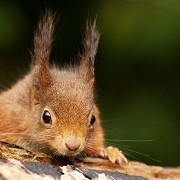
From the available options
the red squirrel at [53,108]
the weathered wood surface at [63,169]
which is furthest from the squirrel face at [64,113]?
the weathered wood surface at [63,169]

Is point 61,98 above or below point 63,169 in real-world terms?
above

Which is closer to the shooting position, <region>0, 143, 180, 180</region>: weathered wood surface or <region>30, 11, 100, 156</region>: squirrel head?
<region>0, 143, 180, 180</region>: weathered wood surface

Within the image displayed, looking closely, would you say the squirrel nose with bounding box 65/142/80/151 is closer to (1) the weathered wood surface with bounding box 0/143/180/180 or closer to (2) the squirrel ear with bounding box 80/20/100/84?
(1) the weathered wood surface with bounding box 0/143/180/180

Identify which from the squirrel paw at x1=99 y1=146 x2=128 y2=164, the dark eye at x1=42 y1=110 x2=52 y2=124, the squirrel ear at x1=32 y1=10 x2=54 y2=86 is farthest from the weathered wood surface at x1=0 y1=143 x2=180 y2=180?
the squirrel ear at x1=32 y1=10 x2=54 y2=86

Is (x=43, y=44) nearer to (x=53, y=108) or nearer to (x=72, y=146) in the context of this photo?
(x=53, y=108)

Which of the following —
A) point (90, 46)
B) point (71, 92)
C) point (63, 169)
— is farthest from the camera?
point (90, 46)

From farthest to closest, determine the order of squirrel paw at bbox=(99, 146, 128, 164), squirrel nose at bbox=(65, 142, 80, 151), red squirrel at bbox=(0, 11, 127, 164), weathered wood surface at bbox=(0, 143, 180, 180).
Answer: squirrel paw at bbox=(99, 146, 128, 164) < red squirrel at bbox=(0, 11, 127, 164) < squirrel nose at bbox=(65, 142, 80, 151) < weathered wood surface at bbox=(0, 143, 180, 180)

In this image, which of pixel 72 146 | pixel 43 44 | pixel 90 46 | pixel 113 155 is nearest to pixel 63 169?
pixel 72 146

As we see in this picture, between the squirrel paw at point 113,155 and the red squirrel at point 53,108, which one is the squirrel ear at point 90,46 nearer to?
the red squirrel at point 53,108
